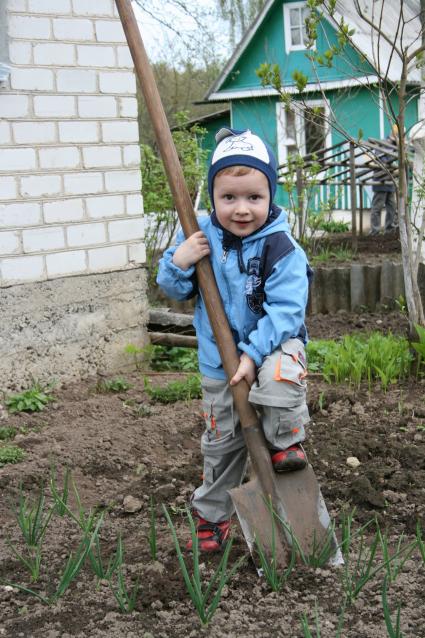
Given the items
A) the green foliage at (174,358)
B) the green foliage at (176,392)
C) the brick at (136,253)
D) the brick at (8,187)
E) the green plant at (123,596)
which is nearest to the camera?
the green plant at (123,596)

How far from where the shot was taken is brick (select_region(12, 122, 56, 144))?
529 cm

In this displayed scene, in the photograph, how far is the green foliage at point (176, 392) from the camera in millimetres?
5340

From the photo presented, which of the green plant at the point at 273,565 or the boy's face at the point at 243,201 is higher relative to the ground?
the boy's face at the point at 243,201

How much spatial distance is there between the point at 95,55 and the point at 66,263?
1.46 m

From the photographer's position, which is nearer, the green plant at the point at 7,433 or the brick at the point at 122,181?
the green plant at the point at 7,433

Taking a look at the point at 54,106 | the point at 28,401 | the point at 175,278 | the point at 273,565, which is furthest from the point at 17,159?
the point at 273,565

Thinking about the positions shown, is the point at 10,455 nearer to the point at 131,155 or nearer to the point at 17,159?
the point at 17,159

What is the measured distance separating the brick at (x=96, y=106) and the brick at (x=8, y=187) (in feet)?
2.42

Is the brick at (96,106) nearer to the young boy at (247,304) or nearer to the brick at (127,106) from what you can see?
the brick at (127,106)

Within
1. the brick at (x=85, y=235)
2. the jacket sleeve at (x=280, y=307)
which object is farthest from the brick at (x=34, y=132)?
the jacket sleeve at (x=280, y=307)

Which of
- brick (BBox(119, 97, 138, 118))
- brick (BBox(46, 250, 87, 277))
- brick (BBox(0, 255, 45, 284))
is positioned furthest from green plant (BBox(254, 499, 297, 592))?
brick (BBox(119, 97, 138, 118))

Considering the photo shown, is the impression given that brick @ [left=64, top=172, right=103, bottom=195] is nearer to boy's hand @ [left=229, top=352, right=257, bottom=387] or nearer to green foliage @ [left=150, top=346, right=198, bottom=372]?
green foliage @ [left=150, top=346, right=198, bottom=372]

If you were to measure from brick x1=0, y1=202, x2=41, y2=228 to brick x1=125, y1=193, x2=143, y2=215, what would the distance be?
0.78 meters

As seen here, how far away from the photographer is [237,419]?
293 centimetres
